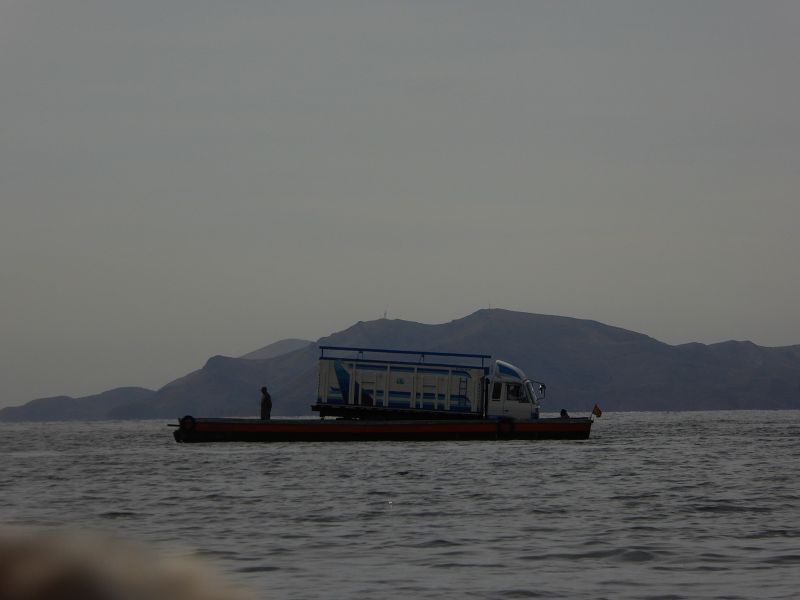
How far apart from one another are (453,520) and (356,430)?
31.9 metres

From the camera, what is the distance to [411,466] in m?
37.2

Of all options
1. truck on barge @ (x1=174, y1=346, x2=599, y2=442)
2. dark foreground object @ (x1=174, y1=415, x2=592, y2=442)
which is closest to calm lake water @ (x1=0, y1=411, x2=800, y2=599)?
dark foreground object @ (x1=174, y1=415, x2=592, y2=442)

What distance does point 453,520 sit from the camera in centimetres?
2017

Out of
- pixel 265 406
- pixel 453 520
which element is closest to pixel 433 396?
pixel 265 406

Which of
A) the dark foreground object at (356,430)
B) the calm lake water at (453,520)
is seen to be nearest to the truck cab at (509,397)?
the dark foreground object at (356,430)

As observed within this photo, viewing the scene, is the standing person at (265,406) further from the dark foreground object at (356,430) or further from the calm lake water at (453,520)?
the calm lake water at (453,520)

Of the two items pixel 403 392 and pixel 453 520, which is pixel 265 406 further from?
pixel 453 520

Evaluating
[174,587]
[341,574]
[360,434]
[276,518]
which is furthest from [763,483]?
[174,587]

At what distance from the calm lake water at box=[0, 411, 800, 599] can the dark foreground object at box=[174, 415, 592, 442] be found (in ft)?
28.9

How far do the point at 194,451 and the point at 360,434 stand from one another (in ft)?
23.5

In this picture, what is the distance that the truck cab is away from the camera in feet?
179

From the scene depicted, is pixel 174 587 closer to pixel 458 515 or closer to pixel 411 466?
pixel 458 515

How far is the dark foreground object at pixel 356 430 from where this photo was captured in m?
50.3

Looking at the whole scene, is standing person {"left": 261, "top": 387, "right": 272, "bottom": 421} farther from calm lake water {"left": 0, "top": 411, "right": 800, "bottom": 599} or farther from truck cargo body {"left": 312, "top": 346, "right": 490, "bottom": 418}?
calm lake water {"left": 0, "top": 411, "right": 800, "bottom": 599}
